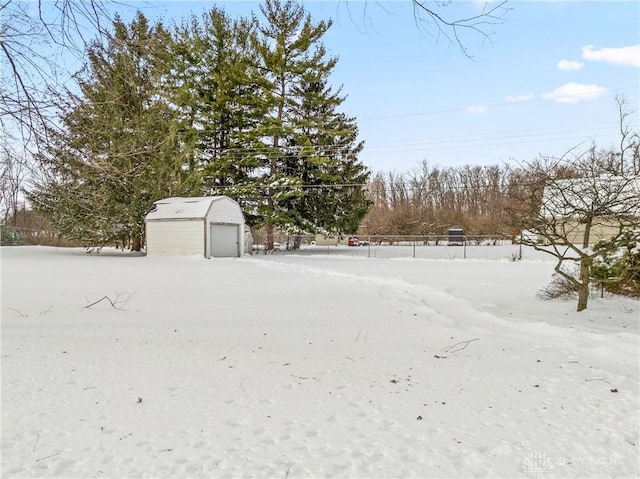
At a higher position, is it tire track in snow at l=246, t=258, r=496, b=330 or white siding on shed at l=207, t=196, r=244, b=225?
white siding on shed at l=207, t=196, r=244, b=225

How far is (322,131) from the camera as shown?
24.5m

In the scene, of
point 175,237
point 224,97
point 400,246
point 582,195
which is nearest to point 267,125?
point 224,97

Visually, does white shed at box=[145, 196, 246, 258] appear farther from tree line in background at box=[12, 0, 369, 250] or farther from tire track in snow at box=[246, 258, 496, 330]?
tire track in snow at box=[246, 258, 496, 330]

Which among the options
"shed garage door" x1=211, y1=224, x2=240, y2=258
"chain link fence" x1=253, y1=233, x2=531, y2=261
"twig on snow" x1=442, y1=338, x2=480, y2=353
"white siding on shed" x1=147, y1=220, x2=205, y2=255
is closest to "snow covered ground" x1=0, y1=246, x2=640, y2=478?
"twig on snow" x1=442, y1=338, x2=480, y2=353

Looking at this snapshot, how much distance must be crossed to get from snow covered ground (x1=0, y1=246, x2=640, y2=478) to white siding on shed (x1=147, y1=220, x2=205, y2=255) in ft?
39.7

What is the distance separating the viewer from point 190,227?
59.3ft

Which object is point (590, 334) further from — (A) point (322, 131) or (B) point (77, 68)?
(A) point (322, 131)

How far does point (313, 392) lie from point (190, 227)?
16.2 metres

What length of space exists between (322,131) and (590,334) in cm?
2133

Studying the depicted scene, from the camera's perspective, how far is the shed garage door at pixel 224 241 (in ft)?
61.6

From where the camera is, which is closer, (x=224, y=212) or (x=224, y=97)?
(x=224, y=212)

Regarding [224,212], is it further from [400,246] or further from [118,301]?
[400,246]

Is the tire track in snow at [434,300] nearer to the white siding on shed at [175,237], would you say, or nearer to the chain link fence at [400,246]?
the white siding on shed at [175,237]

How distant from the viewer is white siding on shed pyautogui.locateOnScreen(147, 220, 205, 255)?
18.0 meters
